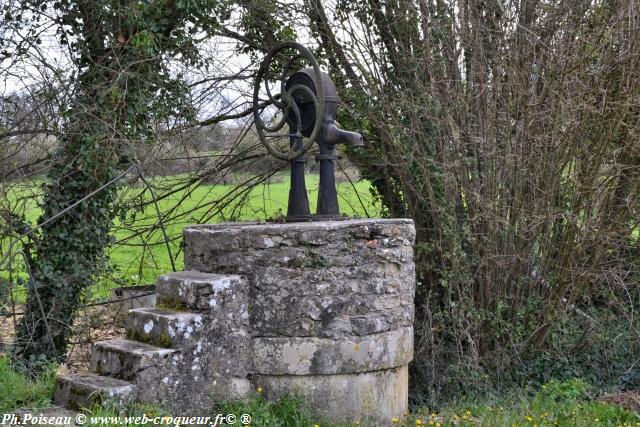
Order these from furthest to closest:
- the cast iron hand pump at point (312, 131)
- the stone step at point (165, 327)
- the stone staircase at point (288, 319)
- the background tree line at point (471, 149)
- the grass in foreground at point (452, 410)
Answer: the background tree line at point (471, 149) < the cast iron hand pump at point (312, 131) < the stone staircase at point (288, 319) < the stone step at point (165, 327) < the grass in foreground at point (452, 410)

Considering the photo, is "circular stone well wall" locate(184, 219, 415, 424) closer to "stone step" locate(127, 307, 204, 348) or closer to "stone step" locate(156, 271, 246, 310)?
"stone step" locate(156, 271, 246, 310)

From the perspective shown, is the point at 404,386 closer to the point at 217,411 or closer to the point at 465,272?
the point at 217,411

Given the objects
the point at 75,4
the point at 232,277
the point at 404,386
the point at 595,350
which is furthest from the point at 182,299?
the point at 595,350

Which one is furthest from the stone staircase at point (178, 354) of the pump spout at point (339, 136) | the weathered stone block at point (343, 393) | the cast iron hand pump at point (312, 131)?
the pump spout at point (339, 136)

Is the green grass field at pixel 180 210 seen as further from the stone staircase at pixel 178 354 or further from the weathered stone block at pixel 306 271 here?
the stone staircase at pixel 178 354

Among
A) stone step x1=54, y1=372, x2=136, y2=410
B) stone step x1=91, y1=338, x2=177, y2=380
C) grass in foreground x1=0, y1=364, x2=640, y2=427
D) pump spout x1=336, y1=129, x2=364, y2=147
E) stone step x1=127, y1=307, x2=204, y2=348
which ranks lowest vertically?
grass in foreground x1=0, y1=364, x2=640, y2=427

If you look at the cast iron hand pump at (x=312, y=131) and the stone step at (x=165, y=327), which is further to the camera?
the cast iron hand pump at (x=312, y=131)

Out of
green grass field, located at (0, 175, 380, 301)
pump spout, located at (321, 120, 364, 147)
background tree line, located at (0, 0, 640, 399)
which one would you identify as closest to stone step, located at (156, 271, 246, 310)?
pump spout, located at (321, 120, 364, 147)

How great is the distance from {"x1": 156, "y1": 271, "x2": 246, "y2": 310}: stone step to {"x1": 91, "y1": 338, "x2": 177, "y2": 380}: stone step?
0.38m

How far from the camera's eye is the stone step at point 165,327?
4953 millimetres

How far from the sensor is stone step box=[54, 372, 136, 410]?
4477mm

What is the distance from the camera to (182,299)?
5.22 m

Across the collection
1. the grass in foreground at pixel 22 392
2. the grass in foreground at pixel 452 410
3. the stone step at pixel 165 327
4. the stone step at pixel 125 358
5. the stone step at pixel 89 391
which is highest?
the stone step at pixel 165 327

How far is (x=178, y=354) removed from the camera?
492 centimetres
